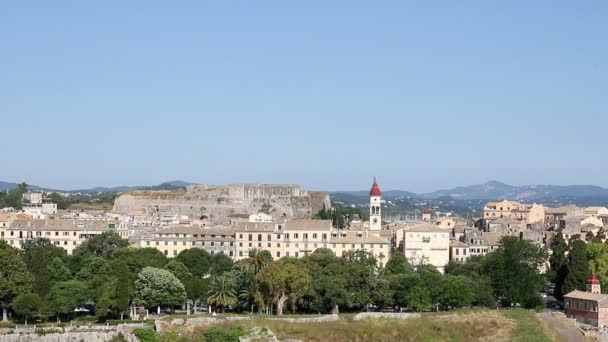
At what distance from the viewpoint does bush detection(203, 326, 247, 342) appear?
2021 inches

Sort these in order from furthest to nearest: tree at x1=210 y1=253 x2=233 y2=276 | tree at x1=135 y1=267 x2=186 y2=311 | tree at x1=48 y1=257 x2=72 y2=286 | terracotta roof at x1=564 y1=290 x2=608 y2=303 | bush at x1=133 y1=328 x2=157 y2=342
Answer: tree at x1=210 y1=253 x2=233 y2=276 → tree at x1=48 y1=257 x2=72 y2=286 → tree at x1=135 y1=267 x2=186 y2=311 → terracotta roof at x1=564 y1=290 x2=608 y2=303 → bush at x1=133 y1=328 x2=157 y2=342

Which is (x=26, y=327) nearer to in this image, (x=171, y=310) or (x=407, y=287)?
(x=171, y=310)

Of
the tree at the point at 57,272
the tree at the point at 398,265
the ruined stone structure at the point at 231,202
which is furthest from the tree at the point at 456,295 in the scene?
the ruined stone structure at the point at 231,202

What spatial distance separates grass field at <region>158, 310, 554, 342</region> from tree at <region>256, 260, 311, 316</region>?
15.0ft

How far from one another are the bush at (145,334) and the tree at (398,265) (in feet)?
74.9

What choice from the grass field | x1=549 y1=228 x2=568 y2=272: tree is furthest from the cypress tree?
x1=549 y1=228 x2=568 y2=272: tree

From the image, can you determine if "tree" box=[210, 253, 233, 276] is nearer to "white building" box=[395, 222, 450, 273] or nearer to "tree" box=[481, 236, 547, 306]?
"white building" box=[395, 222, 450, 273]

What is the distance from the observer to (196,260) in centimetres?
7600

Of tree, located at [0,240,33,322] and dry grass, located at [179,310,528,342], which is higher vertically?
tree, located at [0,240,33,322]

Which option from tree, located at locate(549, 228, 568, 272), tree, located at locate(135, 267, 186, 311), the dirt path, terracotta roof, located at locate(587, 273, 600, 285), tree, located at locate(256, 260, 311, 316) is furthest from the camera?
tree, located at locate(549, 228, 568, 272)

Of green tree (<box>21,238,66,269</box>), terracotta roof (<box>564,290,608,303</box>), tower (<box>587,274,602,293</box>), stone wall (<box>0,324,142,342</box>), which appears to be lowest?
stone wall (<box>0,324,142,342</box>)

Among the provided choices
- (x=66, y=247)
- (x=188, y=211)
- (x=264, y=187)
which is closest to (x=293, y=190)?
(x=264, y=187)

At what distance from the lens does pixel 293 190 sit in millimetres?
126500

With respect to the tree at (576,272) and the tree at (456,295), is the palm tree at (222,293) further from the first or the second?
the tree at (576,272)
